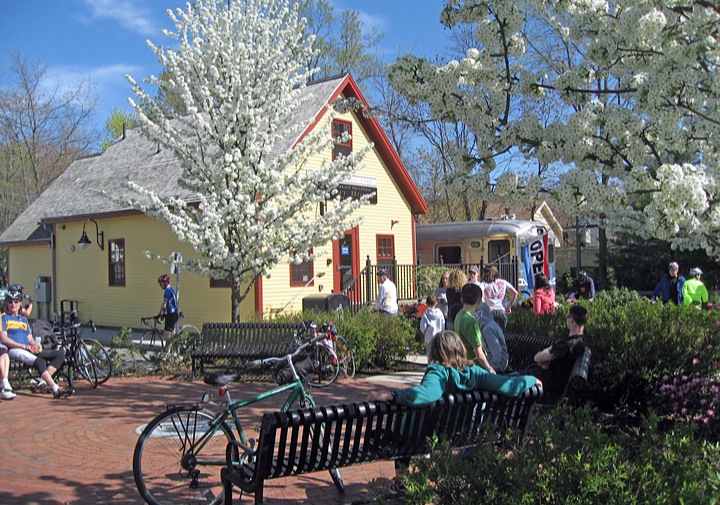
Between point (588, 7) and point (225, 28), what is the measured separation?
26.3ft

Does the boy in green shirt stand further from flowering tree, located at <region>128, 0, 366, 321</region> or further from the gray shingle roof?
the gray shingle roof

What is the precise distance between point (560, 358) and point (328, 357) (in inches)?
197

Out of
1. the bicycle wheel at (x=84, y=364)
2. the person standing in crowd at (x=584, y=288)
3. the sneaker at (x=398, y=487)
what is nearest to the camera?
the sneaker at (x=398, y=487)

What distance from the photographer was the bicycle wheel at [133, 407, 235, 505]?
5109 millimetres

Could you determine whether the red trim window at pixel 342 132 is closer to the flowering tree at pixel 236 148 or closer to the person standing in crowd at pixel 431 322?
the flowering tree at pixel 236 148

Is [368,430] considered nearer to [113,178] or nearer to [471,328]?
[471,328]

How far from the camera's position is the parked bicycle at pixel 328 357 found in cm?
1024

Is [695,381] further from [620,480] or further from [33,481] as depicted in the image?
[33,481]

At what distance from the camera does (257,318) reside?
1431cm

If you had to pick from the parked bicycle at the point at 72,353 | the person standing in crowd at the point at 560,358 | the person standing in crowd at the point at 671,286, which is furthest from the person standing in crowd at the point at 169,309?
the person standing in crowd at the point at 671,286

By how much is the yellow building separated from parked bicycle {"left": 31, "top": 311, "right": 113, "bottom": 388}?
7.06 meters

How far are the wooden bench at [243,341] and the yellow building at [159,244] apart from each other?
20.5 feet

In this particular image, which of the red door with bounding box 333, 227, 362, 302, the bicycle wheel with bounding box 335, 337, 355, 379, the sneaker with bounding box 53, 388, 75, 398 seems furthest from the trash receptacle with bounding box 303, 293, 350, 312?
the sneaker with bounding box 53, 388, 75, 398

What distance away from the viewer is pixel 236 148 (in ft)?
41.8
